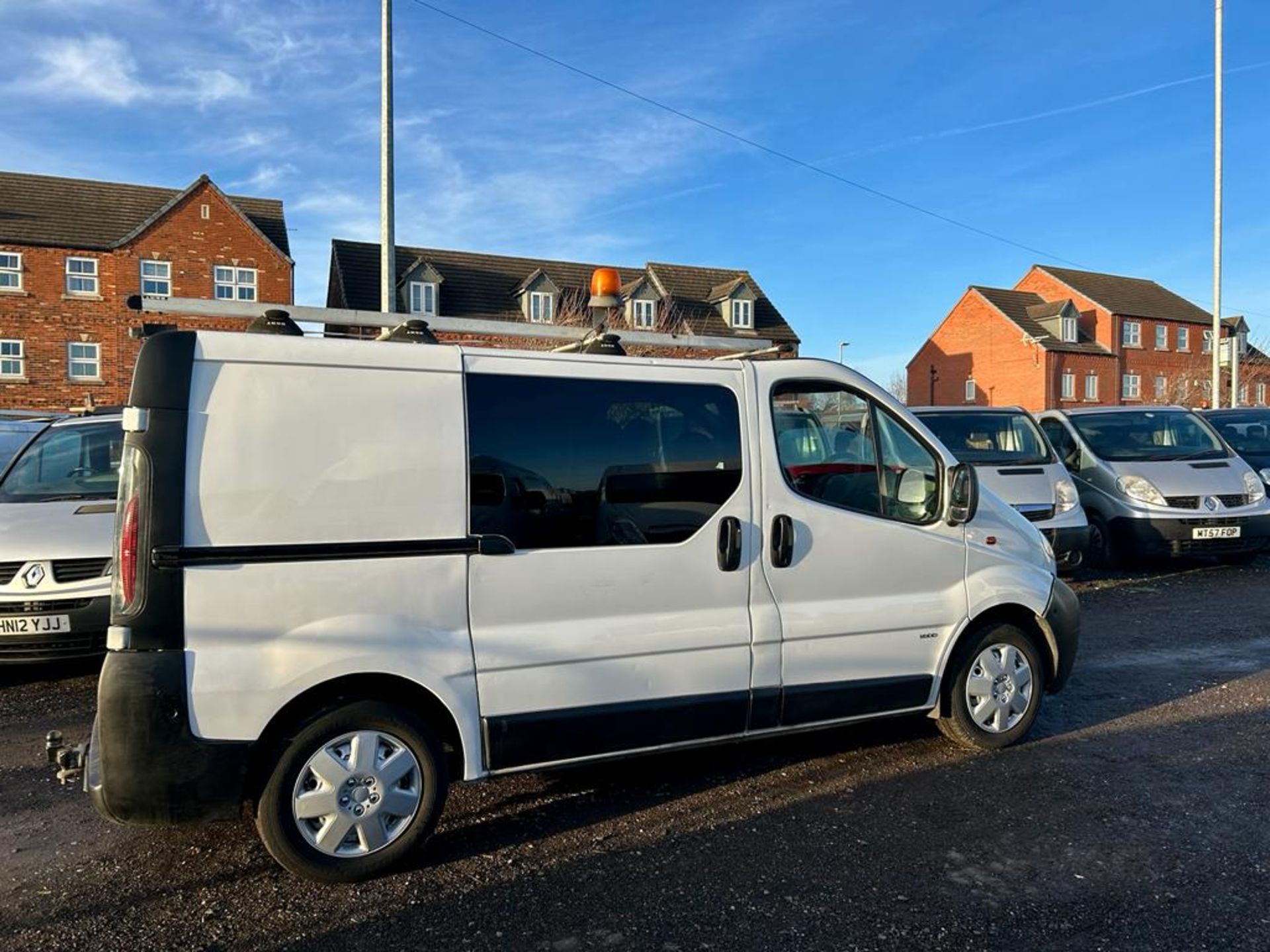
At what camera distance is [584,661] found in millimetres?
3693

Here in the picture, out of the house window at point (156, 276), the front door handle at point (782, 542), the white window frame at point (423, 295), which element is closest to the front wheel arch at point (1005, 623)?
the front door handle at point (782, 542)

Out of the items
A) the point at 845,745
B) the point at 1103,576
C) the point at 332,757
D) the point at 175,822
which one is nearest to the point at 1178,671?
the point at 845,745

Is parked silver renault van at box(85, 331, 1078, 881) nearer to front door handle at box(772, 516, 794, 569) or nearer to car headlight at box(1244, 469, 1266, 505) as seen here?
front door handle at box(772, 516, 794, 569)

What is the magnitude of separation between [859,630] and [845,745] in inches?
37.1

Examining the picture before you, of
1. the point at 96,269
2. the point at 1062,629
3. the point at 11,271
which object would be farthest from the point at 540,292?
the point at 1062,629

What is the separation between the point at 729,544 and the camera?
3934 mm

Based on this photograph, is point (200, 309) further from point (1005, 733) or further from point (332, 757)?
point (1005, 733)

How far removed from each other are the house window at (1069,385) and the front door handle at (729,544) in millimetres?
48752

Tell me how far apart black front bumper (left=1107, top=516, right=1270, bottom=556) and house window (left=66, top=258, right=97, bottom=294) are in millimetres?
33047

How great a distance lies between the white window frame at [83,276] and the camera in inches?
1236

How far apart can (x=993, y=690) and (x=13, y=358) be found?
34939 millimetres

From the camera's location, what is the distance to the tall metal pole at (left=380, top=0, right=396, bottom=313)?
471 inches

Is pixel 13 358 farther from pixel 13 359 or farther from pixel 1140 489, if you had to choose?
pixel 1140 489

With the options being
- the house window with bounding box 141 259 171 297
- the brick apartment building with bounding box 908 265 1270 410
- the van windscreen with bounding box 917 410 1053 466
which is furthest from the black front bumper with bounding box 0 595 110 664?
the brick apartment building with bounding box 908 265 1270 410
